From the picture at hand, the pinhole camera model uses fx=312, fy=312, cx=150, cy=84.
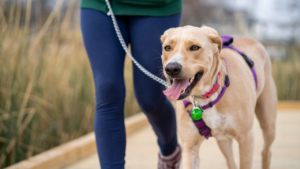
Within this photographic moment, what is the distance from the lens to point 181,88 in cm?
196

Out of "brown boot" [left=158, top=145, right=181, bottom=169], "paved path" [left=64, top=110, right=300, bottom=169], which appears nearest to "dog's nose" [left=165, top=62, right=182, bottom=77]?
"brown boot" [left=158, top=145, right=181, bottom=169]

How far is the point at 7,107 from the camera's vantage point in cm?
295

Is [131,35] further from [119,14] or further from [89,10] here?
[89,10]

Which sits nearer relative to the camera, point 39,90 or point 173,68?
point 173,68

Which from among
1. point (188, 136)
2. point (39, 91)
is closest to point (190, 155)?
point (188, 136)

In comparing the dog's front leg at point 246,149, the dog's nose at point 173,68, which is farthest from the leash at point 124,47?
the dog's front leg at point 246,149

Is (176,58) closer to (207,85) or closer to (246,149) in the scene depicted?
(207,85)

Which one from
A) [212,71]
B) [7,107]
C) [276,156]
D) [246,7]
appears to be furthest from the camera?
[246,7]

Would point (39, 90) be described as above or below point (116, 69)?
below

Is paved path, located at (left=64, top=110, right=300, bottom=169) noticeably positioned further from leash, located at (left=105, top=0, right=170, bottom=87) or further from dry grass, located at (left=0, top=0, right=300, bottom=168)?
leash, located at (left=105, top=0, right=170, bottom=87)

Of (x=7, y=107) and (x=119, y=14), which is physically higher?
(x=119, y=14)

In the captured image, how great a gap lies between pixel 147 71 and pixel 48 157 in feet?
4.82

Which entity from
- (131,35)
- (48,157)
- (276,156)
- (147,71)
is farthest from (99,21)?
(276,156)

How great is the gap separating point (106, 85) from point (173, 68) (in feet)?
1.83
